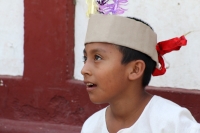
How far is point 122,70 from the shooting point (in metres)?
2.71

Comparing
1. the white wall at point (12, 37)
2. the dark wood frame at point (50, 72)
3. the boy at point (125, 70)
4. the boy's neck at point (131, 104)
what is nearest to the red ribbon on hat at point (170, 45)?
the boy at point (125, 70)

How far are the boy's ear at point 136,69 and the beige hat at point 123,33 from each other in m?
0.07

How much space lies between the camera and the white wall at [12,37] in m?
4.20

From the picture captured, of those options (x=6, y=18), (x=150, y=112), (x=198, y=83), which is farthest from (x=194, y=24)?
(x=6, y=18)

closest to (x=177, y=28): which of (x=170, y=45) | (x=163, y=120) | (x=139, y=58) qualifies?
(x=170, y=45)

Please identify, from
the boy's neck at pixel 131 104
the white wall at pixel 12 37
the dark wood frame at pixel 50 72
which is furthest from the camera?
the white wall at pixel 12 37

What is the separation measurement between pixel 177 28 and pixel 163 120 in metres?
1.24

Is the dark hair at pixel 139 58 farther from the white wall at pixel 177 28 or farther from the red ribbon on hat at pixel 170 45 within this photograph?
the white wall at pixel 177 28

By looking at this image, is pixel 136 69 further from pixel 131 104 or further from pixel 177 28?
pixel 177 28

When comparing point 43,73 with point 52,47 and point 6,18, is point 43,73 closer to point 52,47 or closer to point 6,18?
point 52,47

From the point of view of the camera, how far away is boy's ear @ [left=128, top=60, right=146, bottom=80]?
2.74 m

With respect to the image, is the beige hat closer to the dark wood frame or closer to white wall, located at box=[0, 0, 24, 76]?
the dark wood frame

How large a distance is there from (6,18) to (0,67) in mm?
432

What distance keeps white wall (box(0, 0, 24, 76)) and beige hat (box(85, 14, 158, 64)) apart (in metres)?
1.57
